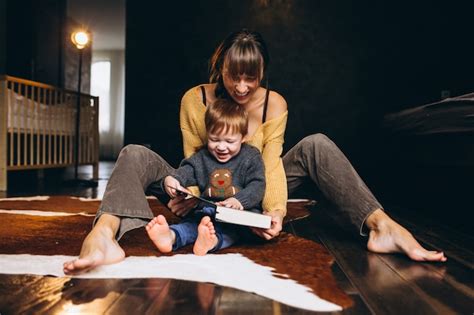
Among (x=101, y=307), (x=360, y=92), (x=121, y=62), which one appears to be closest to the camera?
(x=101, y=307)

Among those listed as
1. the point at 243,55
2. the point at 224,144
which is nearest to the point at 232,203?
the point at 224,144

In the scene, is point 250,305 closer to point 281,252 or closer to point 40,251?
point 281,252

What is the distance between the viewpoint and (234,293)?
0.91 meters

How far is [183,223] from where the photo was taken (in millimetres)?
1363

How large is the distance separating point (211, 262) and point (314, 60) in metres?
2.99

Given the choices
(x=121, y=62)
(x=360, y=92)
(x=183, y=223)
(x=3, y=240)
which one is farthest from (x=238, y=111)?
(x=121, y=62)

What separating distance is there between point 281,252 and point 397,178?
224 centimetres

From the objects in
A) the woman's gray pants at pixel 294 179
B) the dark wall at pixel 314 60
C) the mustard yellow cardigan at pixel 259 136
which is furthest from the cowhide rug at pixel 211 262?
the dark wall at pixel 314 60

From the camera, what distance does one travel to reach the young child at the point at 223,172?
1.32 metres

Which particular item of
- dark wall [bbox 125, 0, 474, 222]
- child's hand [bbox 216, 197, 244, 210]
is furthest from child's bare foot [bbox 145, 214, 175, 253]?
dark wall [bbox 125, 0, 474, 222]

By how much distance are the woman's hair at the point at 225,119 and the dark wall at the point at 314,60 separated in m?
2.44

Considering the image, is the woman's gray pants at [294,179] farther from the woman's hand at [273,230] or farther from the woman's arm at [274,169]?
the woman's hand at [273,230]

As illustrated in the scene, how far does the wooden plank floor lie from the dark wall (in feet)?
8.66

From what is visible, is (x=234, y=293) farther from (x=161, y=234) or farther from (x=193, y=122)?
(x=193, y=122)
